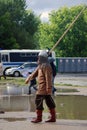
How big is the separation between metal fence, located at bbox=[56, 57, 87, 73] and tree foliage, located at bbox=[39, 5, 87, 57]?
524 inches

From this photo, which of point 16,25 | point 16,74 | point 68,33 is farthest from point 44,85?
point 68,33

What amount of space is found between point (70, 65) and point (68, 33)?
16.8 m

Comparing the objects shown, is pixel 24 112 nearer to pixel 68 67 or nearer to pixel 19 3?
pixel 68 67

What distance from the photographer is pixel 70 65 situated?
60.2 meters

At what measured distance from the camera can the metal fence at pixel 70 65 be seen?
5991 cm

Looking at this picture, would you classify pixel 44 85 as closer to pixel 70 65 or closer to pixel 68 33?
pixel 70 65

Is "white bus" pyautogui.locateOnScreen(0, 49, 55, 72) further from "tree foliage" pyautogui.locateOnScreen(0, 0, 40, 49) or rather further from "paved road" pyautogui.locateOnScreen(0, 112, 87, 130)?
"paved road" pyautogui.locateOnScreen(0, 112, 87, 130)

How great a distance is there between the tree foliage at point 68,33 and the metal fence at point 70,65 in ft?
43.7

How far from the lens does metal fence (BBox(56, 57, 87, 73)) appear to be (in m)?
59.9

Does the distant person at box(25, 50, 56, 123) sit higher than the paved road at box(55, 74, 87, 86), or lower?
higher

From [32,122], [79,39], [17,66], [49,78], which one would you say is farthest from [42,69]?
[79,39]

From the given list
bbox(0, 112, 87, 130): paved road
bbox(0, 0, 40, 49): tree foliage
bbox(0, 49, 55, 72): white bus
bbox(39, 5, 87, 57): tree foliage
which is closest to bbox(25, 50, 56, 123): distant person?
bbox(0, 112, 87, 130): paved road

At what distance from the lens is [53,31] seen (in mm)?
79062

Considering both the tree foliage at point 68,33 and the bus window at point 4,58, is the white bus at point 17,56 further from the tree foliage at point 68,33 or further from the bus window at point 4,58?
the tree foliage at point 68,33
